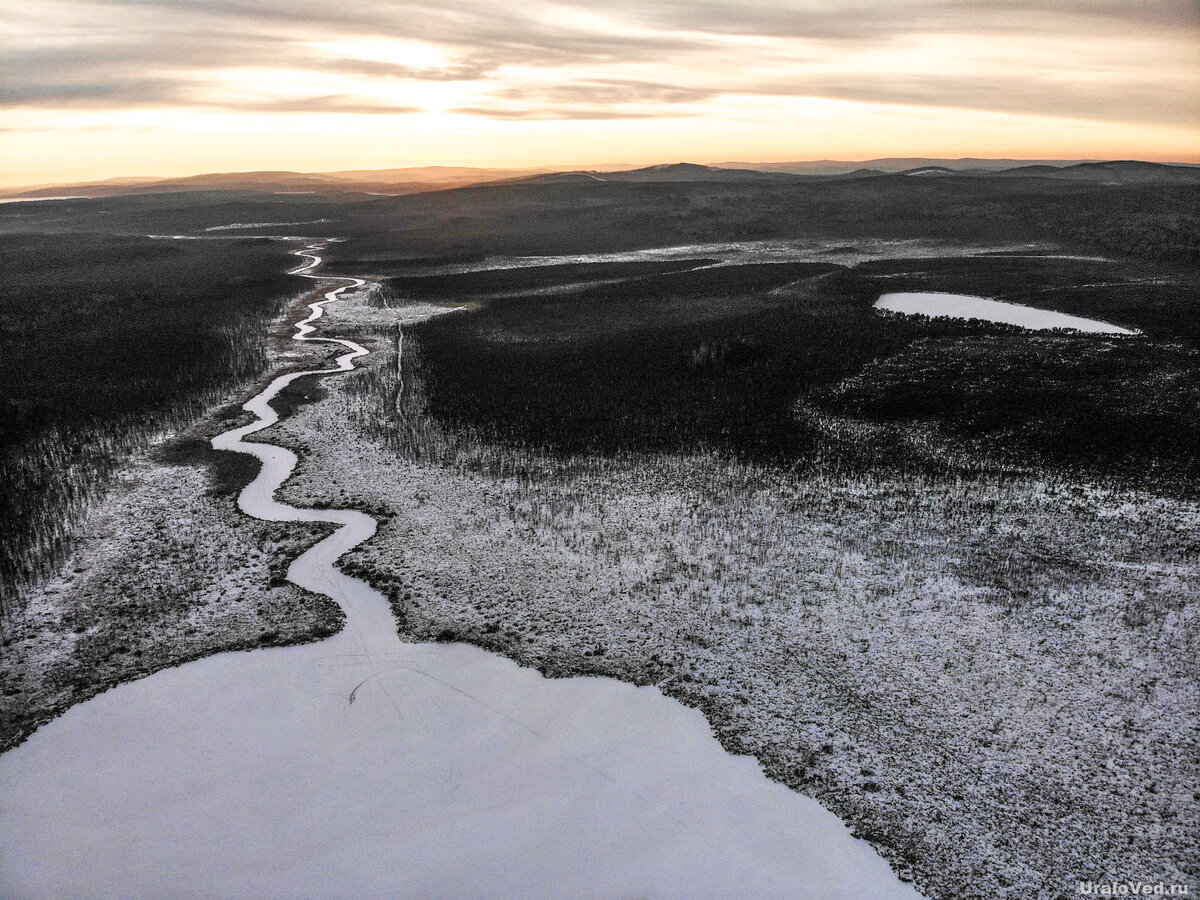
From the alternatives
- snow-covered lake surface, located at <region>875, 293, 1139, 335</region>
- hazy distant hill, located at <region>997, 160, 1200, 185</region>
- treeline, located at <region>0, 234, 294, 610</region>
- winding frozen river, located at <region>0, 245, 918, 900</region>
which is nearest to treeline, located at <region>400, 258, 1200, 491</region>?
snow-covered lake surface, located at <region>875, 293, 1139, 335</region>

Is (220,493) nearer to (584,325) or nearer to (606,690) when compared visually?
(606,690)

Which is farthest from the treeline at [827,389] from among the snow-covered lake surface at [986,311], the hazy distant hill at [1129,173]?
the hazy distant hill at [1129,173]

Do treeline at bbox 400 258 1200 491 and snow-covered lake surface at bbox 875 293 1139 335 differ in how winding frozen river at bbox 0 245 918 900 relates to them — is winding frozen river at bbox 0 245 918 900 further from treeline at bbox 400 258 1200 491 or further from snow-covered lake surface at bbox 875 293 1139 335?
snow-covered lake surface at bbox 875 293 1139 335

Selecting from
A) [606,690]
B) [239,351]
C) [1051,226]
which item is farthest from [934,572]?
[1051,226]

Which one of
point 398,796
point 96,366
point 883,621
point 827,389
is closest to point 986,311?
point 827,389

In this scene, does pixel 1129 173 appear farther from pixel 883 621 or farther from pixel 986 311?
pixel 883 621
